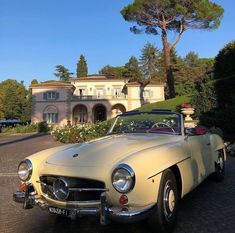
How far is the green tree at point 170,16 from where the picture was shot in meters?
34.2

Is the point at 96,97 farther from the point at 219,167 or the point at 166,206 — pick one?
the point at 166,206

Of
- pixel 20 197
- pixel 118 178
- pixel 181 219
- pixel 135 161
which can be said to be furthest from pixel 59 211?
pixel 181 219

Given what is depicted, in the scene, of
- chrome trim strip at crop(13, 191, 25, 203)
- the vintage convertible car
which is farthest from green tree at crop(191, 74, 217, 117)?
chrome trim strip at crop(13, 191, 25, 203)

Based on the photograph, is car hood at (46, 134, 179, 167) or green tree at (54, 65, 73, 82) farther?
green tree at (54, 65, 73, 82)

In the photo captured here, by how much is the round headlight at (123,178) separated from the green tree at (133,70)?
6695cm

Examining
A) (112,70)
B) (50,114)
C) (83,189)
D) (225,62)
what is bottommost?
(83,189)

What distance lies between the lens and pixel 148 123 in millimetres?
5871

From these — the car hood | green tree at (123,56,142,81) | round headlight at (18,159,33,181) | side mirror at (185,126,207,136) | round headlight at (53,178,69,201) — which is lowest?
round headlight at (53,178,69,201)

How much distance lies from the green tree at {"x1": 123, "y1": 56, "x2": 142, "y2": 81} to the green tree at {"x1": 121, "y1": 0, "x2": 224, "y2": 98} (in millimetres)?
34203

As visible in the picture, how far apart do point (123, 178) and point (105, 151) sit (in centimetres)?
69

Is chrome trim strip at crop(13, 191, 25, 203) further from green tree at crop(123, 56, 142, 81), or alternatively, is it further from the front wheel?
green tree at crop(123, 56, 142, 81)

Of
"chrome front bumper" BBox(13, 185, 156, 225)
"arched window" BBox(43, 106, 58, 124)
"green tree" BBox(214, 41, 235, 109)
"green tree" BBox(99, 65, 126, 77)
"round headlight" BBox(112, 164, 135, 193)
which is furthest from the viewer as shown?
"green tree" BBox(99, 65, 126, 77)

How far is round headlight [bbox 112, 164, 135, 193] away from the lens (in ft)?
12.3

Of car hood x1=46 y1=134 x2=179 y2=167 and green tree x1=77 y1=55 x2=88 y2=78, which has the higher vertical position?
green tree x1=77 y1=55 x2=88 y2=78
